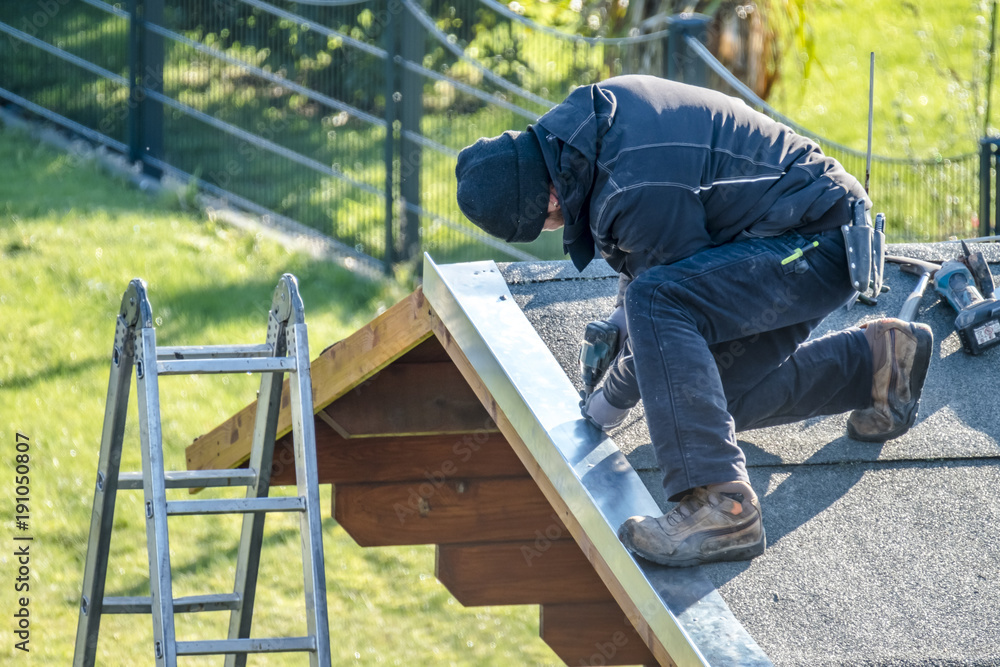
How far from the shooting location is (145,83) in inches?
347

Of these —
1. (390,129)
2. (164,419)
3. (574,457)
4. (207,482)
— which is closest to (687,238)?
(574,457)

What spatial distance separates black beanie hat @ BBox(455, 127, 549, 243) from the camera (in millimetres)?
2854

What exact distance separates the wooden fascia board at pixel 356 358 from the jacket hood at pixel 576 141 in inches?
35.9

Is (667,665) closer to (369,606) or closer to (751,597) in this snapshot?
(751,597)

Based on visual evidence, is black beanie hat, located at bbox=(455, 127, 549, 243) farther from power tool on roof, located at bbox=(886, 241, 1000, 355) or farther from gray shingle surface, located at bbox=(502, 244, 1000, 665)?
power tool on roof, located at bbox=(886, 241, 1000, 355)

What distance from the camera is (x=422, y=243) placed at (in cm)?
808

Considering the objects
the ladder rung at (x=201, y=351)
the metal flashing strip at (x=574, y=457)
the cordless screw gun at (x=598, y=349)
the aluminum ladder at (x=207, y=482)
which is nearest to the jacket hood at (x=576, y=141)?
the cordless screw gun at (x=598, y=349)

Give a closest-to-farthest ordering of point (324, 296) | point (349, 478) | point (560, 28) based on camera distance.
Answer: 1. point (349, 478)
2. point (324, 296)
3. point (560, 28)

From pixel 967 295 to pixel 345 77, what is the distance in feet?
17.5

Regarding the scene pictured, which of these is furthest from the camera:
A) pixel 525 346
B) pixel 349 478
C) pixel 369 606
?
pixel 369 606

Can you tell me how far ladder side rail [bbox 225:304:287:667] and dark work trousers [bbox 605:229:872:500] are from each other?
1037mm

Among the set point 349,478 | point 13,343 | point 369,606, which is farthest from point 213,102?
point 349,478

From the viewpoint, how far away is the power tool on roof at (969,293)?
3717mm

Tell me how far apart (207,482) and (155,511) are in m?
0.73
